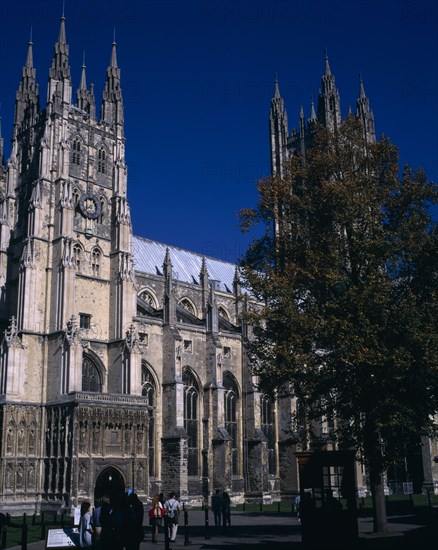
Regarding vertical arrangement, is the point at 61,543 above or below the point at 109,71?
below

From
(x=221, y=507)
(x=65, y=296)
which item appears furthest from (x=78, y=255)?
(x=221, y=507)

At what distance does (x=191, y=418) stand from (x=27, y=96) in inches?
1125

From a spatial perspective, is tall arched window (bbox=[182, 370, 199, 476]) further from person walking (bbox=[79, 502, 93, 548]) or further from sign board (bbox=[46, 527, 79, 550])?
person walking (bbox=[79, 502, 93, 548])

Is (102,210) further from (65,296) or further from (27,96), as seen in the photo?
(27,96)

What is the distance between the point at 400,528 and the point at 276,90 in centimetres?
6552

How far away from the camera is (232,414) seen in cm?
5356

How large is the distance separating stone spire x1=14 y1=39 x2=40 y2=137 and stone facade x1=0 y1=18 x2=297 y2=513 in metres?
0.11

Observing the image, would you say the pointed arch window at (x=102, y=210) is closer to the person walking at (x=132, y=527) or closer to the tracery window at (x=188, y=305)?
the tracery window at (x=188, y=305)

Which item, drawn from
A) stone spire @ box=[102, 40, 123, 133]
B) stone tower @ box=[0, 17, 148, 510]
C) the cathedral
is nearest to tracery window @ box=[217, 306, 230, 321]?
the cathedral

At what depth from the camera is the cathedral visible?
40094mm

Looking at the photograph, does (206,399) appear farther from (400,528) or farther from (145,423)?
(400,528)

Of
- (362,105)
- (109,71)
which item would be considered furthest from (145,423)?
(362,105)

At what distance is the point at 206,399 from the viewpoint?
165 ft

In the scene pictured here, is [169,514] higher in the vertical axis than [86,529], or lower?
lower
